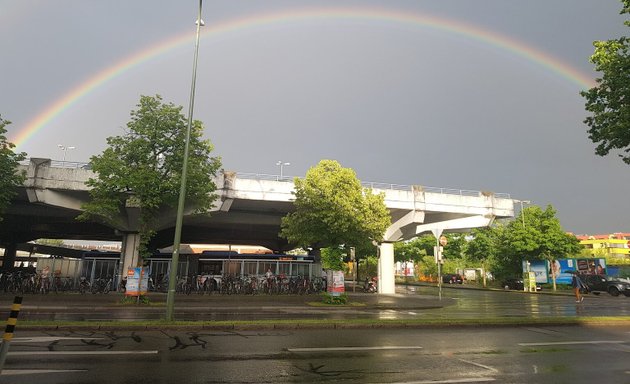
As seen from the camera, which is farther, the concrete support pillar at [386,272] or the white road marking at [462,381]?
the concrete support pillar at [386,272]

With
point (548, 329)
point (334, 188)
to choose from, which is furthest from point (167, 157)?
point (548, 329)

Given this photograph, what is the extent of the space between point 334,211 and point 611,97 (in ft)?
45.5

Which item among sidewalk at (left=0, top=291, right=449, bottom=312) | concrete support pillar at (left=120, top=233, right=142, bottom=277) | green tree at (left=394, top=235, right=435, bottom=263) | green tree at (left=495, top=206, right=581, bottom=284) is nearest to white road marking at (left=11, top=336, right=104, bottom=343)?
sidewalk at (left=0, top=291, right=449, bottom=312)

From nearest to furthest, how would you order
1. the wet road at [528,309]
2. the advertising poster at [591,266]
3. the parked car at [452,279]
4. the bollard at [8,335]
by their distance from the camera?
1. the bollard at [8,335]
2. the wet road at [528,309]
3. the advertising poster at [591,266]
4. the parked car at [452,279]

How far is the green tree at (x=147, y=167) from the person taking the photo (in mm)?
21297

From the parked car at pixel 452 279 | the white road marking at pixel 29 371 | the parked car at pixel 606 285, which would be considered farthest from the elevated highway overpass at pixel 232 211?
the parked car at pixel 452 279

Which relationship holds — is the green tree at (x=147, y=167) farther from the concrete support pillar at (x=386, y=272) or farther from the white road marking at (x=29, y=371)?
the concrete support pillar at (x=386, y=272)

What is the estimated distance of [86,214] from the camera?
2236 cm

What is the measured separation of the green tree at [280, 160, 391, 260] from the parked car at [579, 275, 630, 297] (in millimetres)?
23836

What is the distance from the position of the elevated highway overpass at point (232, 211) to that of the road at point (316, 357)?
1556cm

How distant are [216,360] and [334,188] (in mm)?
17309

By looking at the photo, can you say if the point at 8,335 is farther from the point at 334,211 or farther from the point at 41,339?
the point at 334,211

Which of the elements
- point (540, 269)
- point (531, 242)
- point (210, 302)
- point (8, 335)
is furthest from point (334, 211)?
point (540, 269)

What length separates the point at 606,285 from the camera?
1410 inches
